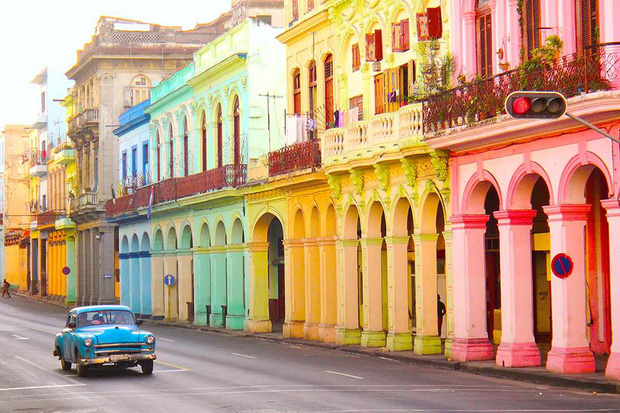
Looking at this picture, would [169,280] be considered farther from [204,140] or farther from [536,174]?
[536,174]

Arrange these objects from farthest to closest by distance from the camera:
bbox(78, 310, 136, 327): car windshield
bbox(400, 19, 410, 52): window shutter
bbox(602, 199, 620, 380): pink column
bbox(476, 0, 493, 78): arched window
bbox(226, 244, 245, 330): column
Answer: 1. bbox(226, 244, 245, 330): column
2. bbox(400, 19, 410, 52): window shutter
3. bbox(476, 0, 493, 78): arched window
4. bbox(78, 310, 136, 327): car windshield
5. bbox(602, 199, 620, 380): pink column

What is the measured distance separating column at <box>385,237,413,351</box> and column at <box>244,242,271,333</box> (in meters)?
11.7

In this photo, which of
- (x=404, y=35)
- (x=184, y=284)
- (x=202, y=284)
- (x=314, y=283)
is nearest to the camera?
(x=404, y=35)

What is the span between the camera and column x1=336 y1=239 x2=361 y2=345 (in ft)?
116

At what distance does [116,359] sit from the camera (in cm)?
2544

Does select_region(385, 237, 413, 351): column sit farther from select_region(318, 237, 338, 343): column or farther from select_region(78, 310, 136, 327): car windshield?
select_region(78, 310, 136, 327): car windshield

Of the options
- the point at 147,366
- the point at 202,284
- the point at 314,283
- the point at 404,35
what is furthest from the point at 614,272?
the point at 202,284

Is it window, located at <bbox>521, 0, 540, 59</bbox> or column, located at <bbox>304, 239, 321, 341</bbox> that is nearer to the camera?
window, located at <bbox>521, 0, 540, 59</bbox>

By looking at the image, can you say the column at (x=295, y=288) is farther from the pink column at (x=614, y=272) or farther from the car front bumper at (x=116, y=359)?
the pink column at (x=614, y=272)

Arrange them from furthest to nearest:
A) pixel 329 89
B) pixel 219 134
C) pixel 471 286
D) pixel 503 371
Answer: pixel 219 134
pixel 329 89
pixel 471 286
pixel 503 371

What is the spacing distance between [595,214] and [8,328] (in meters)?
27.2

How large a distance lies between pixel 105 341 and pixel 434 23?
36.1ft

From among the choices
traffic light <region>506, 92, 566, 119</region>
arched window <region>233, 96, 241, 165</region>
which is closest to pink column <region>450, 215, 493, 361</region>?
traffic light <region>506, 92, 566, 119</region>

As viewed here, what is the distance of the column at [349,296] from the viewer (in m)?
35.4
